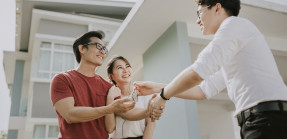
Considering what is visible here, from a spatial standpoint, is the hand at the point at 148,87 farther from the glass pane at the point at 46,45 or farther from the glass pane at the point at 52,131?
the glass pane at the point at 46,45

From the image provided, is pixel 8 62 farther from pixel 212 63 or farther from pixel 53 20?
pixel 212 63

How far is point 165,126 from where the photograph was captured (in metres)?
5.83

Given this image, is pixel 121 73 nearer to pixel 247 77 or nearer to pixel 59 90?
pixel 59 90

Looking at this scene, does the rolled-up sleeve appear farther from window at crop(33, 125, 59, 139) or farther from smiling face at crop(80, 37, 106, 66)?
window at crop(33, 125, 59, 139)

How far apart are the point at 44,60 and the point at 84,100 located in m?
11.3

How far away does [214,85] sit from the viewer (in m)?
→ 2.47

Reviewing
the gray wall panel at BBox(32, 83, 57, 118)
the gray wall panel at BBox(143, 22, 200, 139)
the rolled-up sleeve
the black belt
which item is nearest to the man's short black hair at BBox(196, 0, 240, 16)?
the rolled-up sleeve

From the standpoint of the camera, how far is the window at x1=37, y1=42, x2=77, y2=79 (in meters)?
Result: 12.6

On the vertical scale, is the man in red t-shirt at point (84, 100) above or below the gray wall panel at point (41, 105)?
below

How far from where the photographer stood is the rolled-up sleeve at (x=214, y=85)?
2.45 metres

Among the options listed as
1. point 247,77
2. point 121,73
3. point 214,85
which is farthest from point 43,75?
point 247,77

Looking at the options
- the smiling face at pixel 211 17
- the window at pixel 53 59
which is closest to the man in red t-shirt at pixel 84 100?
the smiling face at pixel 211 17

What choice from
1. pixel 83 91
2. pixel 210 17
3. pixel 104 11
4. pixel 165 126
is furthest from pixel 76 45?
pixel 104 11

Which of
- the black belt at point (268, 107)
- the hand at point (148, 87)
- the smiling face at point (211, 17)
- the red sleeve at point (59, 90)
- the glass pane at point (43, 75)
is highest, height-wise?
the glass pane at point (43, 75)
